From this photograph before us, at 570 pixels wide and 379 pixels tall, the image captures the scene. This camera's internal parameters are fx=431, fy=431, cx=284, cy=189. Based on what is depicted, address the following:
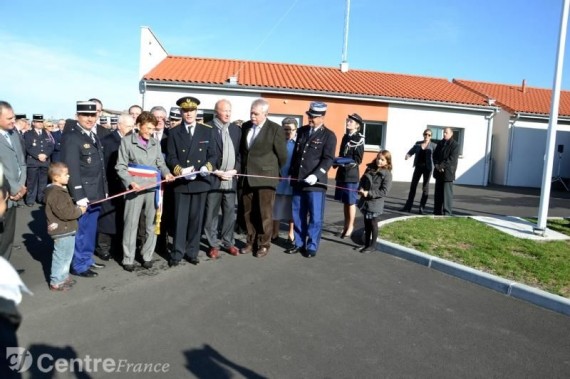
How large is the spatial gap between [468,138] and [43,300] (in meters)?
20.1

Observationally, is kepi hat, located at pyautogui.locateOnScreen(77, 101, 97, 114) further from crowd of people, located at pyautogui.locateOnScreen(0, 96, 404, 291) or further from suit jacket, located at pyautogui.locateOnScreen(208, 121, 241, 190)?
suit jacket, located at pyautogui.locateOnScreen(208, 121, 241, 190)

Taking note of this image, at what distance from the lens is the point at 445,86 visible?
2467cm

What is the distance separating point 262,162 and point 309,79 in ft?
53.0

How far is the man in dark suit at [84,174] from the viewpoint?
5145mm

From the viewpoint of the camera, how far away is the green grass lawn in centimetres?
558

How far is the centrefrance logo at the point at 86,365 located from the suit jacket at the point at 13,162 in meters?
2.03

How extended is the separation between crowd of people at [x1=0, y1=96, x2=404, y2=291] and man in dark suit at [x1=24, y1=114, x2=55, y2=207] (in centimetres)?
517

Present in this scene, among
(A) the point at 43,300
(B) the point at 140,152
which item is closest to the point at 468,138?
(B) the point at 140,152

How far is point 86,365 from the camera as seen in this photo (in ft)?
11.1

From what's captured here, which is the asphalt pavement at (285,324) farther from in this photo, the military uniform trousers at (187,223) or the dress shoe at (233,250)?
the dress shoe at (233,250)

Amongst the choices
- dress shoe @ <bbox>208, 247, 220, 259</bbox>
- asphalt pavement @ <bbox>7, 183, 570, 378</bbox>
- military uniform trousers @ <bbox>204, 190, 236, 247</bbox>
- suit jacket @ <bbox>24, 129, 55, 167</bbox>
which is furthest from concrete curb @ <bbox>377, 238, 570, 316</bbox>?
suit jacket @ <bbox>24, 129, 55, 167</bbox>

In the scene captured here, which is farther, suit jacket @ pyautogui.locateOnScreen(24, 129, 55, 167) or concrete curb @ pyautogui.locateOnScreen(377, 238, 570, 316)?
suit jacket @ pyautogui.locateOnScreen(24, 129, 55, 167)

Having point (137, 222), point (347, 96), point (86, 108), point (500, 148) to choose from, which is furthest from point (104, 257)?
point (500, 148)

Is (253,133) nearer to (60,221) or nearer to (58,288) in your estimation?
(60,221)
